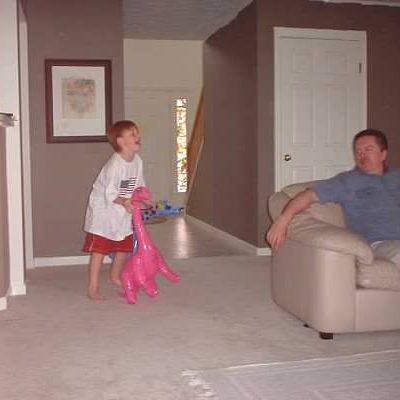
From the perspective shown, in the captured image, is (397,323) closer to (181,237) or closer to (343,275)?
(343,275)

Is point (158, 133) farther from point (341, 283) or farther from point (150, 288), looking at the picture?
point (341, 283)

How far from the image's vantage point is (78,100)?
215 inches

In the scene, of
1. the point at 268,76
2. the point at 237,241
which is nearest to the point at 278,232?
the point at 268,76

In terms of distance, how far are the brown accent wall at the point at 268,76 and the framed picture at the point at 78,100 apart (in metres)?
1.44

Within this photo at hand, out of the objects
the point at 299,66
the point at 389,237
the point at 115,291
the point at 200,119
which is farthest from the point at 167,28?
the point at 389,237

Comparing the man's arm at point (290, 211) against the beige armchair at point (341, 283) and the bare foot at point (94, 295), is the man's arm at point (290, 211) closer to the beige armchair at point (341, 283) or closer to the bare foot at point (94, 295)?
the beige armchair at point (341, 283)

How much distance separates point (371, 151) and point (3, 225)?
88.1 inches

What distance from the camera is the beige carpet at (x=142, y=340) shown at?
254 centimetres

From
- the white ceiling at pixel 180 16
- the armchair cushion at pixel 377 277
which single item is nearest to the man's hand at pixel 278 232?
the armchair cushion at pixel 377 277

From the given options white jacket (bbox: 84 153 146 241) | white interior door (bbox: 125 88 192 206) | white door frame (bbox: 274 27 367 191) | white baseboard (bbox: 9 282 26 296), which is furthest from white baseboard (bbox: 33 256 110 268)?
white interior door (bbox: 125 88 192 206)

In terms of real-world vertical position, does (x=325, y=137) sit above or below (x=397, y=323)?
above

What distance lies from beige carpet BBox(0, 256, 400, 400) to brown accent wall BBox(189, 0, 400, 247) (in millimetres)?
1704

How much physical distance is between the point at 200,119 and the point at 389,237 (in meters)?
5.38

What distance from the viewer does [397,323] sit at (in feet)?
10.2
